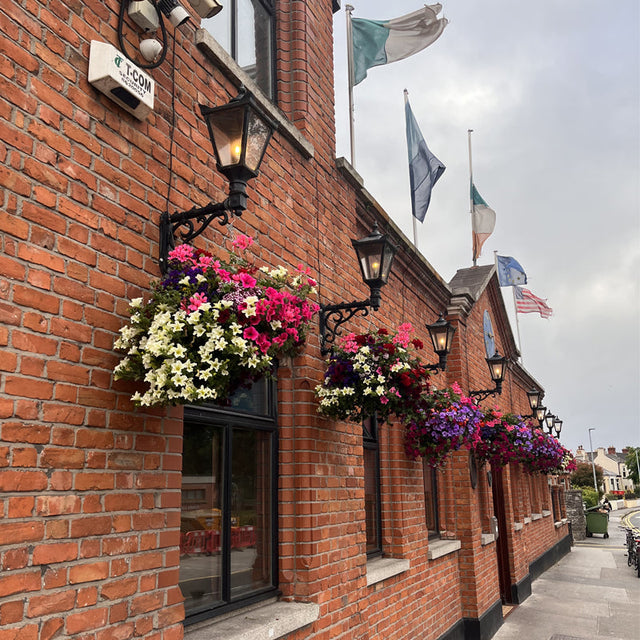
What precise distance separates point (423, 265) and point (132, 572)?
657cm

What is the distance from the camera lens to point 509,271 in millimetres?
17641

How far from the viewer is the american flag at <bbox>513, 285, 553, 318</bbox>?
18031 mm

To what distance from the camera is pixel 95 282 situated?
9.07ft

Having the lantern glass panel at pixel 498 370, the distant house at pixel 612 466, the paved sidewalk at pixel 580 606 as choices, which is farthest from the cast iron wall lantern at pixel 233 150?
the distant house at pixel 612 466

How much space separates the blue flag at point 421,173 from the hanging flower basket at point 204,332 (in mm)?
6643

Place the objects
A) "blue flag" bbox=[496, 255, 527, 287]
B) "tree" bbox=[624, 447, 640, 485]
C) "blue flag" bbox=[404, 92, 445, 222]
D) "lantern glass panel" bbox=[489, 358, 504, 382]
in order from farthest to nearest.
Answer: "tree" bbox=[624, 447, 640, 485] < "blue flag" bbox=[496, 255, 527, 287] < "lantern glass panel" bbox=[489, 358, 504, 382] < "blue flag" bbox=[404, 92, 445, 222]

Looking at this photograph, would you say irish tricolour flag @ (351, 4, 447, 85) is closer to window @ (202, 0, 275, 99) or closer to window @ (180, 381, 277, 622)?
window @ (202, 0, 275, 99)

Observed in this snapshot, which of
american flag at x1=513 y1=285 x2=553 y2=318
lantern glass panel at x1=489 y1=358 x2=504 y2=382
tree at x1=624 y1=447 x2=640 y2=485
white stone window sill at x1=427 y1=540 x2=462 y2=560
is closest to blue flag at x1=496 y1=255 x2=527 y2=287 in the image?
american flag at x1=513 y1=285 x2=553 y2=318

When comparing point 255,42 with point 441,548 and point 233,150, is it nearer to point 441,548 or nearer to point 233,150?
point 233,150

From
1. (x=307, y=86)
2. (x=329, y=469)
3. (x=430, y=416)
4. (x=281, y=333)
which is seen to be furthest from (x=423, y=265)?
(x=281, y=333)

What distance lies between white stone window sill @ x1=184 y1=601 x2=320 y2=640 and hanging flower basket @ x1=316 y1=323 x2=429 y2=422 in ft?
4.60

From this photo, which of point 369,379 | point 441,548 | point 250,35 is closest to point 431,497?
point 441,548

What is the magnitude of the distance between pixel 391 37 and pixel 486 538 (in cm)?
785

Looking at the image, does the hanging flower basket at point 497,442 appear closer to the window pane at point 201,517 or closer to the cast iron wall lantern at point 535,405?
the cast iron wall lantern at point 535,405
